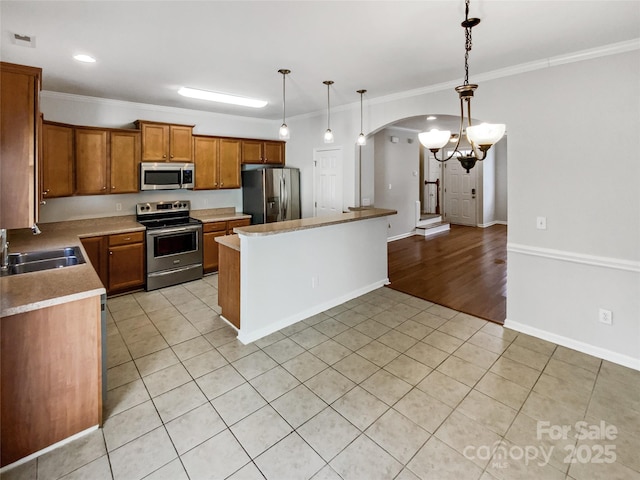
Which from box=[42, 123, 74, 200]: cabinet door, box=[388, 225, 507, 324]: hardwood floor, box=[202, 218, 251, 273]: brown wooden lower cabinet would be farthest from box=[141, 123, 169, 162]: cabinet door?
box=[388, 225, 507, 324]: hardwood floor

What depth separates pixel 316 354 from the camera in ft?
9.89

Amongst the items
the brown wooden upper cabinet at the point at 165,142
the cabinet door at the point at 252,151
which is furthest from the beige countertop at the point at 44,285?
the cabinet door at the point at 252,151

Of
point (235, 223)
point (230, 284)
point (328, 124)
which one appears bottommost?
point (230, 284)

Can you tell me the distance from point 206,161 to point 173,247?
1.56 metres

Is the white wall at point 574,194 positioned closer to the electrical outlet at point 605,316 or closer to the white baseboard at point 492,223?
the electrical outlet at point 605,316

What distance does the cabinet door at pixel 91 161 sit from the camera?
4.25m

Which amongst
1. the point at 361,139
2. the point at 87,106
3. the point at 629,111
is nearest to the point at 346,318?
the point at 361,139

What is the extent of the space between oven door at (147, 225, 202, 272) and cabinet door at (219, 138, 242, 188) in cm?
109

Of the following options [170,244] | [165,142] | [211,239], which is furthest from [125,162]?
[211,239]

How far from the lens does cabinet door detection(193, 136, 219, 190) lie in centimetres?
528

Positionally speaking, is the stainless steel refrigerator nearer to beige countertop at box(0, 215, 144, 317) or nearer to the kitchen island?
the kitchen island

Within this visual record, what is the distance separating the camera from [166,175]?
16.2ft

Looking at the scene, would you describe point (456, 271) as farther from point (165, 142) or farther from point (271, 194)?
point (165, 142)

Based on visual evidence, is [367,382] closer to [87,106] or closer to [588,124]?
[588,124]
